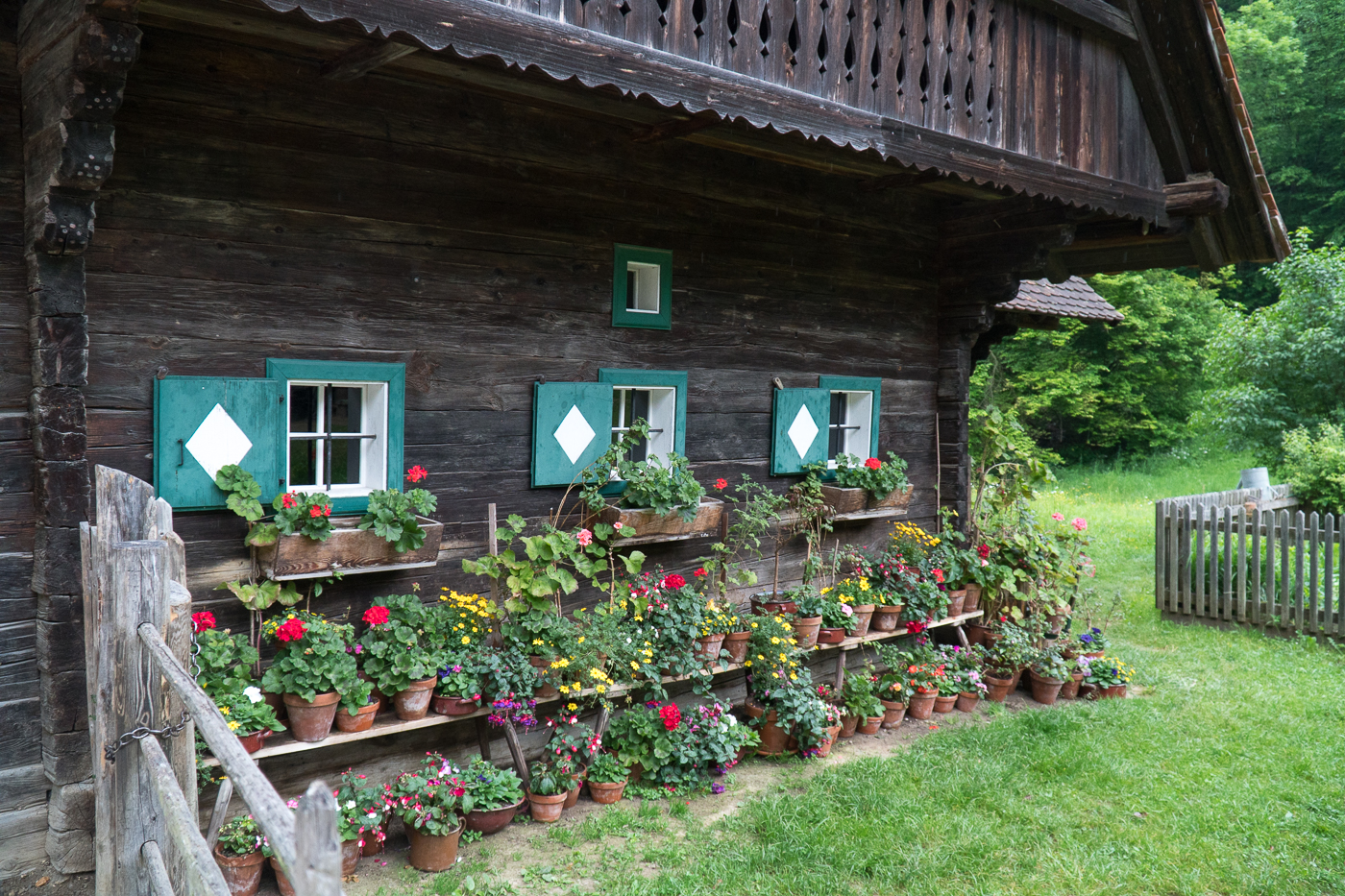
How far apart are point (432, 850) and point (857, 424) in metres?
4.51

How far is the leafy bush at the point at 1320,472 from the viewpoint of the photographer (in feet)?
36.0

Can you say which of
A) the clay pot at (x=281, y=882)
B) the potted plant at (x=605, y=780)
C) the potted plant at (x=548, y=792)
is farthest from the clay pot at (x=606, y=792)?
the clay pot at (x=281, y=882)

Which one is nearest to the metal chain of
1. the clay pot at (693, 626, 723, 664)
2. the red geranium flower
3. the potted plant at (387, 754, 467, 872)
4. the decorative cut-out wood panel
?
the red geranium flower

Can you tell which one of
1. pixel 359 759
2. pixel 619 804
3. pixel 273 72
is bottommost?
pixel 619 804

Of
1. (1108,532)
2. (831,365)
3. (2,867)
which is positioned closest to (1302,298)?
(1108,532)

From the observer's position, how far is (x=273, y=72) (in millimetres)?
4332

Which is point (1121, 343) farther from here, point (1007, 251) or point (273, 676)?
point (273, 676)

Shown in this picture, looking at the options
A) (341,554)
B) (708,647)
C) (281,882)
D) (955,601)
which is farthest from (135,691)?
(955,601)

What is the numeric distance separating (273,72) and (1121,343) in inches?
981

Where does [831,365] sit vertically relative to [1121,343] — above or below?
below

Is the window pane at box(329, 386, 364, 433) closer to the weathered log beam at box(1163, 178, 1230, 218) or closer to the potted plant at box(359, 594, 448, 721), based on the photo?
the potted plant at box(359, 594, 448, 721)

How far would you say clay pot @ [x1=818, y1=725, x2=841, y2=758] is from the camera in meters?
6.13

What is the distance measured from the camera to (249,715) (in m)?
4.10

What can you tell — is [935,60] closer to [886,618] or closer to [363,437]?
[886,618]
